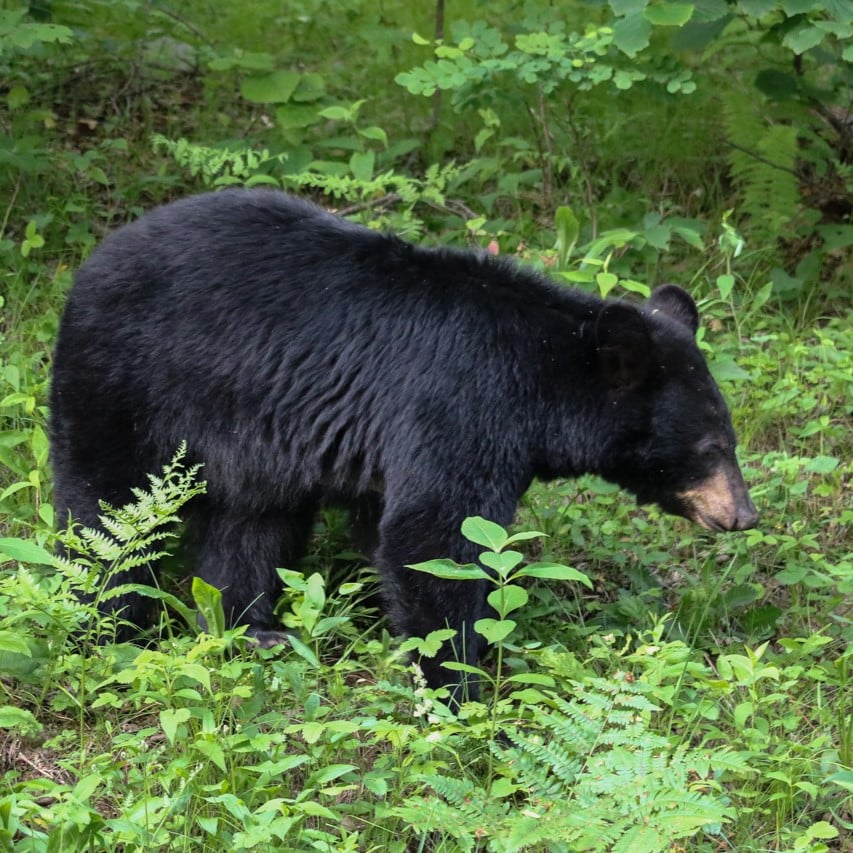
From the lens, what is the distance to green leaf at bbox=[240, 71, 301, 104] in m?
6.78

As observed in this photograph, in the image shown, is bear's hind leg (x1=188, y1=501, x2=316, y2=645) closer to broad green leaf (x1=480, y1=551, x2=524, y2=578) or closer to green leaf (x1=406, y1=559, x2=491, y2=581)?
green leaf (x1=406, y1=559, x2=491, y2=581)

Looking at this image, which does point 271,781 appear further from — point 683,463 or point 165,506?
point 683,463

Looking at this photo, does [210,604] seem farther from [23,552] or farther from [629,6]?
[629,6]

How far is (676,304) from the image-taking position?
468cm

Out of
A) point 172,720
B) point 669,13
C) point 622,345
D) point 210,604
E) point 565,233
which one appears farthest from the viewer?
point 565,233

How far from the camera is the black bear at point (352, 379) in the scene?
4.10 m

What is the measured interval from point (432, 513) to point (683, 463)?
957mm

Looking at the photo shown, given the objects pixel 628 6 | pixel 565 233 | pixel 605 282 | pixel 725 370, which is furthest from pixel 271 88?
pixel 725 370

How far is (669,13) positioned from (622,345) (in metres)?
1.94

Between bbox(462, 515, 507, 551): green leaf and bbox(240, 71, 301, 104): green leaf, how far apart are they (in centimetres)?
419

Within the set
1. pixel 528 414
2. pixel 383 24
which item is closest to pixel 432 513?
pixel 528 414

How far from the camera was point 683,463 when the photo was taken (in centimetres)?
432

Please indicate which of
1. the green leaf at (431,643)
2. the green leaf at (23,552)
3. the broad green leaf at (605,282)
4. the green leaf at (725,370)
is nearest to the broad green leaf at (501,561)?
the green leaf at (431,643)

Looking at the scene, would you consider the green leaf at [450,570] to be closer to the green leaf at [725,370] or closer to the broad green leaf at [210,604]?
the broad green leaf at [210,604]
